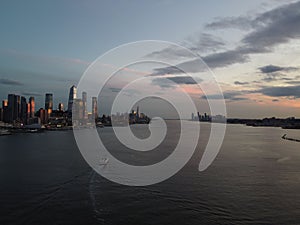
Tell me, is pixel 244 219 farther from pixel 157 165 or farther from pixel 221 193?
pixel 157 165

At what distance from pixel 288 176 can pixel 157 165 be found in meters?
7.13

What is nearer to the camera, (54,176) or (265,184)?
(265,184)

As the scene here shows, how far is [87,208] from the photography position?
28.4ft

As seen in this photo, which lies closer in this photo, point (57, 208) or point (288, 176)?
point (57, 208)

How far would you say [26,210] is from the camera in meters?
8.48

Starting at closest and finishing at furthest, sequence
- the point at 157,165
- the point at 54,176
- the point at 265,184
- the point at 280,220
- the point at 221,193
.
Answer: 1. the point at 280,220
2. the point at 221,193
3. the point at 265,184
4. the point at 54,176
5. the point at 157,165

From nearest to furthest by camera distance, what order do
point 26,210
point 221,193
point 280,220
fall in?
point 280,220
point 26,210
point 221,193

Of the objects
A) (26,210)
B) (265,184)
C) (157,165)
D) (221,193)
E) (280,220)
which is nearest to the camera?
(280,220)

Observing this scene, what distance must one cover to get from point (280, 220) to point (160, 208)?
349cm

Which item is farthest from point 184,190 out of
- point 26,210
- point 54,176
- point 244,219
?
point 54,176

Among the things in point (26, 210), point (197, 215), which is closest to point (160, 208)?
point (197, 215)

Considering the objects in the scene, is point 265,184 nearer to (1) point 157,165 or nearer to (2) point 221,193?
(2) point 221,193

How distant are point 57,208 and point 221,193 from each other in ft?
19.1

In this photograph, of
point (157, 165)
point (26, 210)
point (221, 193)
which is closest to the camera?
point (26, 210)
